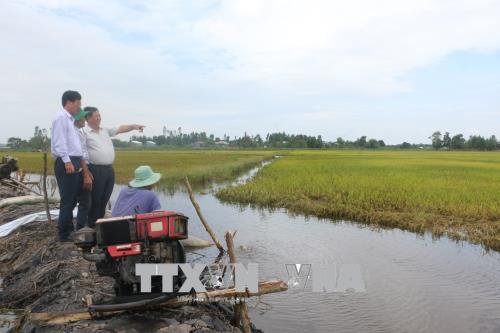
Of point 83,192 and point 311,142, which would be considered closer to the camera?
point 83,192

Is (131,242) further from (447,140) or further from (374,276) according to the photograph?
(447,140)

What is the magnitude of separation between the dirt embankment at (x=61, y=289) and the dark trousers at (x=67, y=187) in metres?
0.38

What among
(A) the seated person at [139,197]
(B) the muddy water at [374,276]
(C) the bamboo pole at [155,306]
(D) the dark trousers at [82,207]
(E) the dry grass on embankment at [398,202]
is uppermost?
(A) the seated person at [139,197]

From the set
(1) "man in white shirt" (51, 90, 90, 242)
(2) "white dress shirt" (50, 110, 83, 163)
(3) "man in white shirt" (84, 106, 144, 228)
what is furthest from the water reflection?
(2) "white dress shirt" (50, 110, 83, 163)

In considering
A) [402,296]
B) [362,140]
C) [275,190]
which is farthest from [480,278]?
[362,140]

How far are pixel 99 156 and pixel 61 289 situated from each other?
152 cm

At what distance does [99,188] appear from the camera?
5.05m

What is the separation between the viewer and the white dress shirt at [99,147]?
4.86 metres

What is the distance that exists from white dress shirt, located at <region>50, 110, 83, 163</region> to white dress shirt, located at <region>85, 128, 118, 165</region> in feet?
0.75

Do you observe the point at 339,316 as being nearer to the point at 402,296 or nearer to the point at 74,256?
the point at 402,296

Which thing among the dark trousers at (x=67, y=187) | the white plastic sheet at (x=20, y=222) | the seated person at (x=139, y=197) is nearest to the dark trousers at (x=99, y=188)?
the dark trousers at (x=67, y=187)

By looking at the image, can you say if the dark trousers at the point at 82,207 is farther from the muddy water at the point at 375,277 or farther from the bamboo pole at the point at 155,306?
the muddy water at the point at 375,277

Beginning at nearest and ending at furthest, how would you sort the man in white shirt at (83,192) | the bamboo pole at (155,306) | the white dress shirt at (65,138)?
the bamboo pole at (155,306), the white dress shirt at (65,138), the man in white shirt at (83,192)

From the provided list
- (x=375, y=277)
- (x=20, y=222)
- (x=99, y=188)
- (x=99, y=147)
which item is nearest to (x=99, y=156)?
(x=99, y=147)
